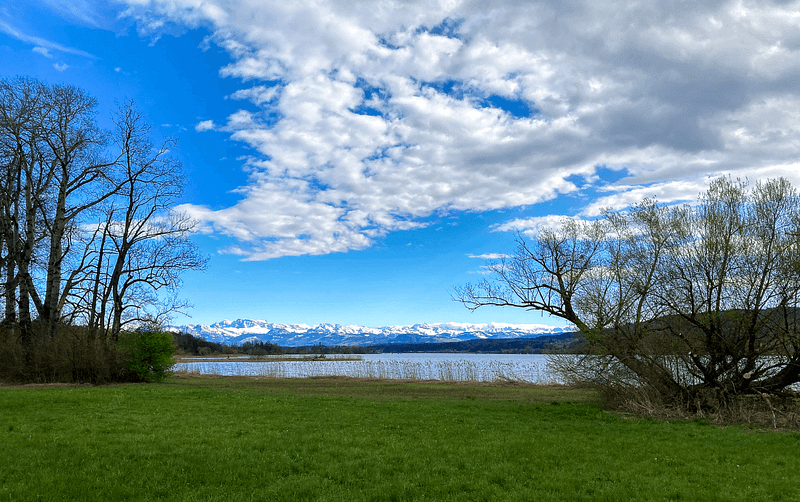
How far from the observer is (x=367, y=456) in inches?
397

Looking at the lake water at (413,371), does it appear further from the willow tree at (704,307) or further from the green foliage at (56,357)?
the green foliage at (56,357)

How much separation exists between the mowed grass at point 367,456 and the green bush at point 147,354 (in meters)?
15.6

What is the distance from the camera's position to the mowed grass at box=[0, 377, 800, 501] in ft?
25.8

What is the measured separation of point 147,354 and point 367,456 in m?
27.7

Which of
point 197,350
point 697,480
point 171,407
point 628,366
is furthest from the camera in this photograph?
point 197,350

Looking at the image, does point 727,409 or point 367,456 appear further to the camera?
point 727,409

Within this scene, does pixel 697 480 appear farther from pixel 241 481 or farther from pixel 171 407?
pixel 171 407

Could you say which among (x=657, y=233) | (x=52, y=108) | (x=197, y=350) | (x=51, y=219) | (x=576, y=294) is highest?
(x=52, y=108)

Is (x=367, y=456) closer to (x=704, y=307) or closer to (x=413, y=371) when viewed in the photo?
(x=704, y=307)

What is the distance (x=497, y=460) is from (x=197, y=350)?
147808mm

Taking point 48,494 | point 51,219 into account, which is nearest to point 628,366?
point 48,494

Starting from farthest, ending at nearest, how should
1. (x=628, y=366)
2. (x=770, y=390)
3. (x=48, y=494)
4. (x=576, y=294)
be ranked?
(x=576, y=294) → (x=628, y=366) → (x=770, y=390) → (x=48, y=494)

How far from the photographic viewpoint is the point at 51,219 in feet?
107

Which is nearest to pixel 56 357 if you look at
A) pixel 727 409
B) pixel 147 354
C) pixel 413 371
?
pixel 147 354
